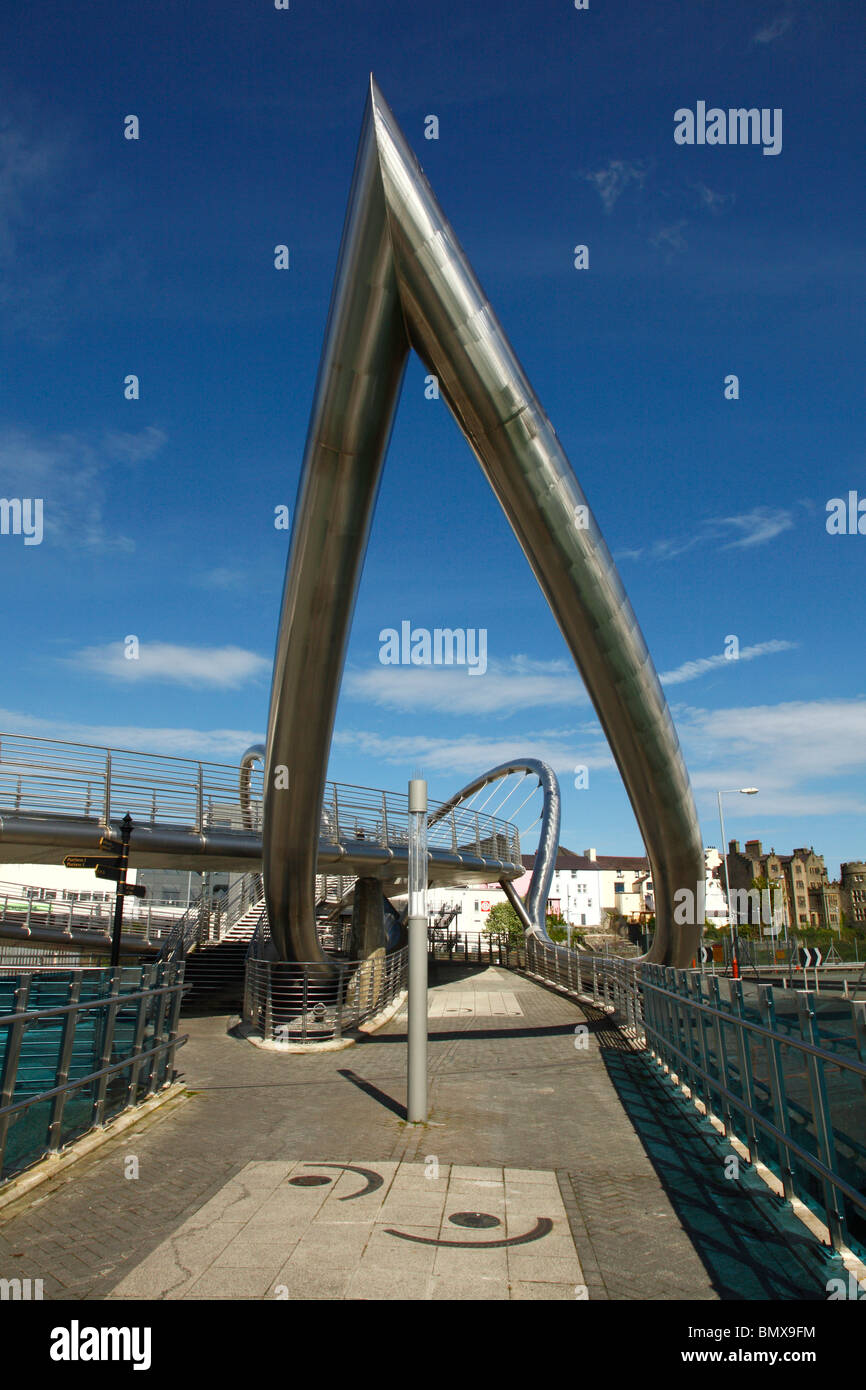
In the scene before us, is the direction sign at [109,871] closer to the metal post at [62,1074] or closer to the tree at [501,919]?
the metal post at [62,1074]

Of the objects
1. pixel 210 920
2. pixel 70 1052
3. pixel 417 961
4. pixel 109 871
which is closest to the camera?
pixel 70 1052

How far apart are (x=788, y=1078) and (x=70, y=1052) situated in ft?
18.2

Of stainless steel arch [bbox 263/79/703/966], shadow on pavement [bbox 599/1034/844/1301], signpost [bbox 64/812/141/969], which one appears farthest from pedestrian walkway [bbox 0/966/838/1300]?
stainless steel arch [bbox 263/79/703/966]

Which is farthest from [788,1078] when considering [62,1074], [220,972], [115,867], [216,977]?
[220,972]

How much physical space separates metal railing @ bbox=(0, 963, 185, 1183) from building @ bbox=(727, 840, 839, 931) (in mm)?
98242

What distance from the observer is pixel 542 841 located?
43.3 meters

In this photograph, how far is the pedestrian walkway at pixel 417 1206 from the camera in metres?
4.67

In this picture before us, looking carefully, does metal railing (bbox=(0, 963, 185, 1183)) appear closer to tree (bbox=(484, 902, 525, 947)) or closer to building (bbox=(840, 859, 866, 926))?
tree (bbox=(484, 902, 525, 947))

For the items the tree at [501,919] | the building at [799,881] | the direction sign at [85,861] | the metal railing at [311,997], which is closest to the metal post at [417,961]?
the direction sign at [85,861]

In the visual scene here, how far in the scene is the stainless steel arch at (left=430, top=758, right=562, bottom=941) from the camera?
39.5 meters

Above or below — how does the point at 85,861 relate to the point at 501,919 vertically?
above

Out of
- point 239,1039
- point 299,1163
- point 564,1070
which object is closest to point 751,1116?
point 299,1163

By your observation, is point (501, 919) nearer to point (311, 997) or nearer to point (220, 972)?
point (220, 972)

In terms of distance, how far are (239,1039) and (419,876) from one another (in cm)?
842
